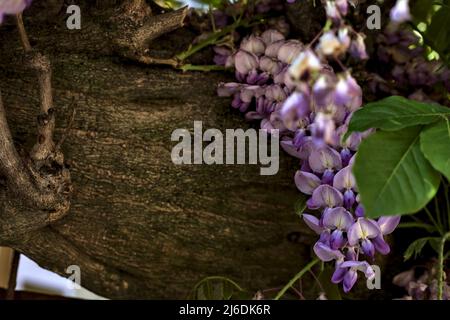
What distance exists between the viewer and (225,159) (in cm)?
111

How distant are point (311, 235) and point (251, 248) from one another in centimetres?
10

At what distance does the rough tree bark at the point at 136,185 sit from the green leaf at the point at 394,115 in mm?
271

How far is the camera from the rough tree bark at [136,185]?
1055mm

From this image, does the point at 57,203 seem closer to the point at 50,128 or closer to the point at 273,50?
the point at 50,128

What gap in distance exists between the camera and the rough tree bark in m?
1.05

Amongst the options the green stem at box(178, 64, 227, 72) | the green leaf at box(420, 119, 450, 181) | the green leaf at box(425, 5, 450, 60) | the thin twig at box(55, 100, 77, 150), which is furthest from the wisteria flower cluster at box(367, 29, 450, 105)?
the thin twig at box(55, 100, 77, 150)

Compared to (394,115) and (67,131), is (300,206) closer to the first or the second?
(394,115)

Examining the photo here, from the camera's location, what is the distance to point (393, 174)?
2.57ft

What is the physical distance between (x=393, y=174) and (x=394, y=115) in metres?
0.10

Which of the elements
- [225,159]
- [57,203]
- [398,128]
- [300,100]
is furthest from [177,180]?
[300,100]

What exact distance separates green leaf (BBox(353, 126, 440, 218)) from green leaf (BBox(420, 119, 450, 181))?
0.02 m

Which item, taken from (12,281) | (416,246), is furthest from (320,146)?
(12,281)

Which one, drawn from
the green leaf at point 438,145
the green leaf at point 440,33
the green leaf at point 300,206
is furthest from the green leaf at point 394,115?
the green leaf at point 440,33

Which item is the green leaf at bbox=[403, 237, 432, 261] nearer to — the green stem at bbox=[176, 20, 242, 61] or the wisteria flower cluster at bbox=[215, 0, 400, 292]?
the wisteria flower cluster at bbox=[215, 0, 400, 292]
